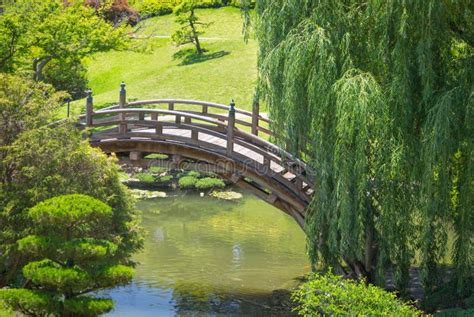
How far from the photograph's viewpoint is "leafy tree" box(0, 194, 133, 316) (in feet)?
53.1

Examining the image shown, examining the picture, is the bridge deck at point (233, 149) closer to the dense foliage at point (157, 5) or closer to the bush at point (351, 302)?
the bush at point (351, 302)

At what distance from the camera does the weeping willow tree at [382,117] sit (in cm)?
1720

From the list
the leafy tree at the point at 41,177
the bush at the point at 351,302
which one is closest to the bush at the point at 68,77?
the leafy tree at the point at 41,177

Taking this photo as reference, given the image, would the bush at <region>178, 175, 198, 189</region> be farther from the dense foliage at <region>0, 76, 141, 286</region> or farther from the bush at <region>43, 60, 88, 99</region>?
the dense foliage at <region>0, 76, 141, 286</region>

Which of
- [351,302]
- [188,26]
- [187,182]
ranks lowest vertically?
[351,302]

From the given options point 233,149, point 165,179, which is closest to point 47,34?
point 165,179

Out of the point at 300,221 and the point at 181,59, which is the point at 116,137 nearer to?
the point at 300,221

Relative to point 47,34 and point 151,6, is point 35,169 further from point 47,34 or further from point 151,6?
point 151,6

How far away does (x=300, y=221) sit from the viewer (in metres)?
21.6

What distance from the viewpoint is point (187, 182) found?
34.9 meters

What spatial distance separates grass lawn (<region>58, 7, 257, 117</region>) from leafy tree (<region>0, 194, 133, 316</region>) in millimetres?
Result: 22579

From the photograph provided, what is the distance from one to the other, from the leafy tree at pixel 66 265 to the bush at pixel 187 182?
17420 mm

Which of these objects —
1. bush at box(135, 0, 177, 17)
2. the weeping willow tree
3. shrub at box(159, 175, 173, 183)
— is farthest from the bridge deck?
bush at box(135, 0, 177, 17)

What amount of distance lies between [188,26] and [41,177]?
32.7 meters
